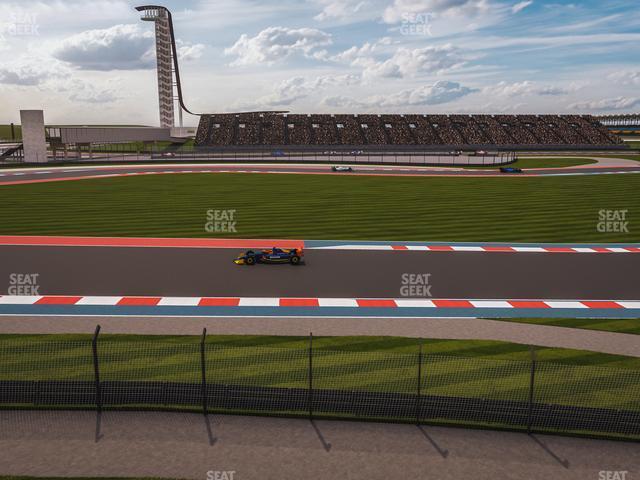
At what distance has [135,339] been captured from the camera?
12.4 meters

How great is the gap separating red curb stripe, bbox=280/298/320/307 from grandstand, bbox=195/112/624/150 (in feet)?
261

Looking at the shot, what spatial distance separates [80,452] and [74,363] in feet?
10.2

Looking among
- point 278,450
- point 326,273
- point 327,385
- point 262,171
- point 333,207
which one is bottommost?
point 278,450

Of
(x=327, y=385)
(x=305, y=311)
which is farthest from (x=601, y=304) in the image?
(x=327, y=385)

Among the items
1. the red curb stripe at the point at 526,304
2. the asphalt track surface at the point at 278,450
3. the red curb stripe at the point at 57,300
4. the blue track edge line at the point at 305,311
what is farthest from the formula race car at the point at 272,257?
the asphalt track surface at the point at 278,450

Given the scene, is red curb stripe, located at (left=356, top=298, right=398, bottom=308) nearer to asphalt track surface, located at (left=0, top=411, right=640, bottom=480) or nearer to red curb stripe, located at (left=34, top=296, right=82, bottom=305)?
asphalt track surface, located at (left=0, top=411, right=640, bottom=480)

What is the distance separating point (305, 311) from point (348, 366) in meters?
4.05

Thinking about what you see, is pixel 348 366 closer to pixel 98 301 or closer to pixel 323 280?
pixel 323 280

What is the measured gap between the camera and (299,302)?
15484 mm

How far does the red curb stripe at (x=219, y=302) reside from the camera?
15125 millimetres

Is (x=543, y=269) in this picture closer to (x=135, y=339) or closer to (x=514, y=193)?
(x=135, y=339)

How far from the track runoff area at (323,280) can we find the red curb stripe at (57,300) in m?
0.03

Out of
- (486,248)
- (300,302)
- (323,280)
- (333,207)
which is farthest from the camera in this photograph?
(333,207)

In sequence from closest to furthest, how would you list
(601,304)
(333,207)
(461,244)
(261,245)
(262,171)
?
(601,304), (261,245), (461,244), (333,207), (262,171)
